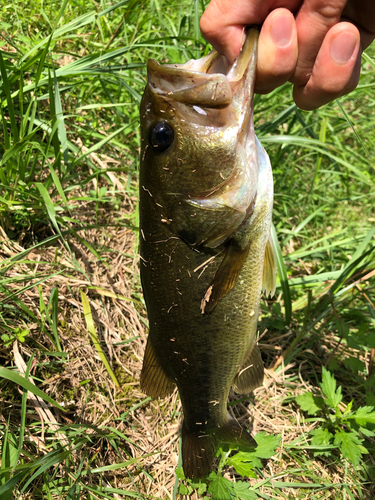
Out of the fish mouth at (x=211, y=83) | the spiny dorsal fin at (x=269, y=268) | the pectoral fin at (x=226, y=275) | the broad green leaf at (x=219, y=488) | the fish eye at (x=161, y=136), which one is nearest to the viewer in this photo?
the fish mouth at (x=211, y=83)

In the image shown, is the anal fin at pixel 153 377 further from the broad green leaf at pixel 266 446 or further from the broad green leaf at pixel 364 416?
the broad green leaf at pixel 364 416

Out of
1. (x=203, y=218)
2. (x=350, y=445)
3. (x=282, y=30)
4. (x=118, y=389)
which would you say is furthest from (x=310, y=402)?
(x=282, y=30)

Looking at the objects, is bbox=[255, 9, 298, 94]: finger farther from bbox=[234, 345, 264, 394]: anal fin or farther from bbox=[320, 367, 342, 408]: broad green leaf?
bbox=[320, 367, 342, 408]: broad green leaf

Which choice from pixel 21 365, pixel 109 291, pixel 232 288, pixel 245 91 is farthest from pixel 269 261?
pixel 21 365

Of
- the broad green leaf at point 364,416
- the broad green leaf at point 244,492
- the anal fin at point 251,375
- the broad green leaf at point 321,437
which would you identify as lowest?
the broad green leaf at point 321,437

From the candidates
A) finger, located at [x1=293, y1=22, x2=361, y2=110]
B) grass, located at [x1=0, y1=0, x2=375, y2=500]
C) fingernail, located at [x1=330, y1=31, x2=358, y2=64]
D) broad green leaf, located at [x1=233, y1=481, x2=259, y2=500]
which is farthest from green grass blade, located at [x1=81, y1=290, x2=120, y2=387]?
fingernail, located at [x1=330, y1=31, x2=358, y2=64]

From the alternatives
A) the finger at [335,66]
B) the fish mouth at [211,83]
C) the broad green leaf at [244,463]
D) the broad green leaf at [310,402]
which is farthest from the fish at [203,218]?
the broad green leaf at [310,402]
